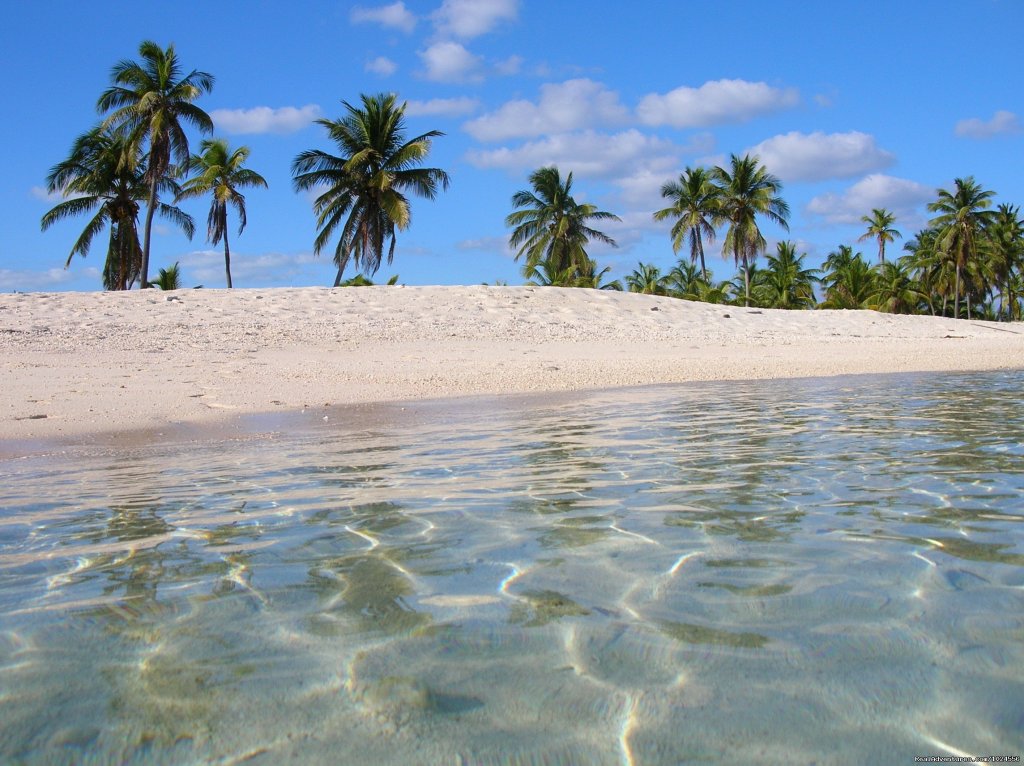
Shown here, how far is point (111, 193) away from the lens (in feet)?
112

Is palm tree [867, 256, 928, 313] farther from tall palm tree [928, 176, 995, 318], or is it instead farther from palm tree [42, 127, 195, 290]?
palm tree [42, 127, 195, 290]

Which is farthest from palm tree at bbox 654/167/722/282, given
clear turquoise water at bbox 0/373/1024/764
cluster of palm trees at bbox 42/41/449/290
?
clear turquoise water at bbox 0/373/1024/764

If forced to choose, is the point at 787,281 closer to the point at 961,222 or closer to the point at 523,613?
the point at 961,222

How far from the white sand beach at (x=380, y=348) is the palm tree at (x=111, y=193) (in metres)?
16.5

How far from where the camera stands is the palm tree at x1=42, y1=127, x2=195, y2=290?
31.8m

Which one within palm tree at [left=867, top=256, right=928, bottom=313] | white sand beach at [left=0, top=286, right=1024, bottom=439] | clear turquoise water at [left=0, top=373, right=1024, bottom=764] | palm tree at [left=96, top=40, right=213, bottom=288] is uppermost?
palm tree at [left=96, top=40, right=213, bottom=288]

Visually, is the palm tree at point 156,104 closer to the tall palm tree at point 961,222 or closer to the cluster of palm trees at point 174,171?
the cluster of palm trees at point 174,171

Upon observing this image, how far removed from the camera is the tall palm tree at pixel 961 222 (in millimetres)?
47656

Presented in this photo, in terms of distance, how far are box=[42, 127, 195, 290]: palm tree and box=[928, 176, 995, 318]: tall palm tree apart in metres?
39.3

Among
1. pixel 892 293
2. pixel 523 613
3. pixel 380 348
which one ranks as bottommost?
pixel 523 613

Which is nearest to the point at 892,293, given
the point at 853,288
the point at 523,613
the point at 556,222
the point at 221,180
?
the point at 853,288

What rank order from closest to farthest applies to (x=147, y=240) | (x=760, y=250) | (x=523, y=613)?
(x=523, y=613) → (x=147, y=240) → (x=760, y=250)

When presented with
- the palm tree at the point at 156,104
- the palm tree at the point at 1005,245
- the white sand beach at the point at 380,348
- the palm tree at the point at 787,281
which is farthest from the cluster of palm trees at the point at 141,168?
the palm tree at the point at 1005,245

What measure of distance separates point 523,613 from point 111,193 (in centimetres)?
3620
